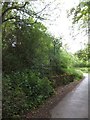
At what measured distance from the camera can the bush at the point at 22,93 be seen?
7.91 meters

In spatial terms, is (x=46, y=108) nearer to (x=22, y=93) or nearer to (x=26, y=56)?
(x=22, y=93)

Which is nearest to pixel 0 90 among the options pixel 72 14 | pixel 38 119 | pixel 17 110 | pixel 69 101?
pixel 17 110

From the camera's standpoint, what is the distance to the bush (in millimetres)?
7914

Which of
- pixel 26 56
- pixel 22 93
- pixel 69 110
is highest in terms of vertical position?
pixel 26 56

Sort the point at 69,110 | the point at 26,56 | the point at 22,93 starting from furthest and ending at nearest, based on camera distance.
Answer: the point at 26,56, the point at 69,110, the point at 22,93

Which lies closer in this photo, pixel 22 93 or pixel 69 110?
pixel 22 93

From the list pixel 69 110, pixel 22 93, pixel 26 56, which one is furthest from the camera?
pixel 26 56

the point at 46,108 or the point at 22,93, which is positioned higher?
the point at 22,93

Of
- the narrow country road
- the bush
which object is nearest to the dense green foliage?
the bush

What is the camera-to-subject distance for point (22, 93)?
926 centimetres

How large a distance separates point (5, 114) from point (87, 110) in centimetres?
378

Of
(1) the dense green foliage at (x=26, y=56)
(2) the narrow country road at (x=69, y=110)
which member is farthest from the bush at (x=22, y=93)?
(2) the narrow country road at (x=69, y=110)

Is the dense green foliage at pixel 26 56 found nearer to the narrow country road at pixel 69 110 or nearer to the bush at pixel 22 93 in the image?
the bush at pixel 22 93

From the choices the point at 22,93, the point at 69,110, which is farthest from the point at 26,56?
the point at 69,110
